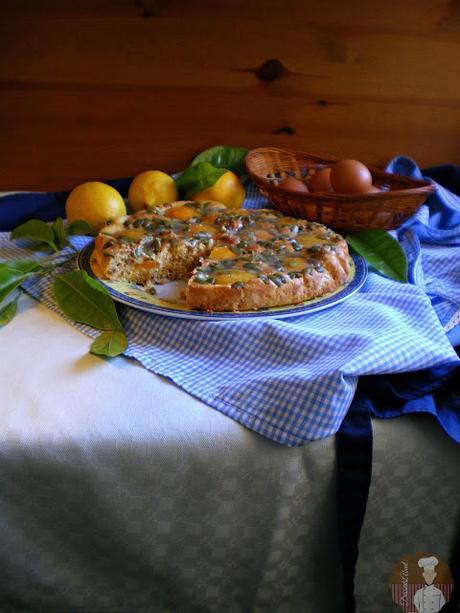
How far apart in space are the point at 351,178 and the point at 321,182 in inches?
3.4

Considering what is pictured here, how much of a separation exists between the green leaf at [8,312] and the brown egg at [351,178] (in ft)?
1.96

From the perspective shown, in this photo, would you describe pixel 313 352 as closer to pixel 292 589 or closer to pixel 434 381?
pixel 434 381

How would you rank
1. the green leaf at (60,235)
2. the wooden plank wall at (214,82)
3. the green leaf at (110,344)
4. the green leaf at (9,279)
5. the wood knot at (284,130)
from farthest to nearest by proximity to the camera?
the wood knot at (284,130) < the wooden plank wall at (214,82) < the green leaf at (60,235) < the green leaf at (9,279) < the green leaf at (110,344)


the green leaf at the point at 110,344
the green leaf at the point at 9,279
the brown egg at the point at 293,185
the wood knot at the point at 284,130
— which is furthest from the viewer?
the wood knot at the point at 284,130

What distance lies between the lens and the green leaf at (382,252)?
985 mm

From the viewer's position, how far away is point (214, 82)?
1364 mm

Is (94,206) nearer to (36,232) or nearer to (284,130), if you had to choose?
(36,232)

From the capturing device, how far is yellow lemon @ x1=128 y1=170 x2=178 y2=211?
3.90ft

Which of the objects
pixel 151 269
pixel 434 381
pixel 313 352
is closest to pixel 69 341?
pixel 151 269

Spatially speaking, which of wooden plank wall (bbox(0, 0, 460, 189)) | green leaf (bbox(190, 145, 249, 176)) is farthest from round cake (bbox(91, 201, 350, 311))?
wooden plank wall (bbox(0, 0, 460, 189))

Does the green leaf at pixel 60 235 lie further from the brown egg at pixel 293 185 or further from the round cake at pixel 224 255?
the brown egg at pixel 293 185

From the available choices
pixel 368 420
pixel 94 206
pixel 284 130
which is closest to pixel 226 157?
pixel 284 130

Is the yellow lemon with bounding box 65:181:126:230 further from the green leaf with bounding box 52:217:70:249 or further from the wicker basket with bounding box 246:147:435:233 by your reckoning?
the wicker basket with bounding box 246:147:435:233

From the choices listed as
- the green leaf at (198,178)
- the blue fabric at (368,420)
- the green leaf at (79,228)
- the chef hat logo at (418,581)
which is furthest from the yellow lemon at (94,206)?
the chef hat logo at (418,581)
